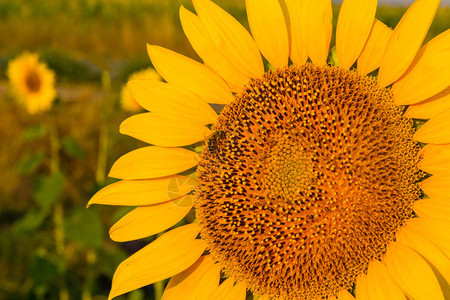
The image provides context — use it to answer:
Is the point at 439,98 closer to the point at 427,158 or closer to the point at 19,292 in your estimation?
the point at 427,158

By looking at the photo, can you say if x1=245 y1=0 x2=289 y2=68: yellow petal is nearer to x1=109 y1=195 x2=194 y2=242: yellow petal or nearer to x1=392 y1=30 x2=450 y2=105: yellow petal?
x1=392 y1=30 x2=450 y2=105: yellow petal

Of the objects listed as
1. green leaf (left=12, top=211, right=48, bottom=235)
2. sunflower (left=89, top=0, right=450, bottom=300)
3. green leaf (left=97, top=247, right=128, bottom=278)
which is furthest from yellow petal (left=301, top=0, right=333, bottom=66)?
green leaf (left=12, top=211, right=48, bottom=235)

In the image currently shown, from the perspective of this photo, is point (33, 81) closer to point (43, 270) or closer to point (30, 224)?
point (30, 224)

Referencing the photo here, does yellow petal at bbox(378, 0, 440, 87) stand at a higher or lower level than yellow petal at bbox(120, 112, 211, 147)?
higher

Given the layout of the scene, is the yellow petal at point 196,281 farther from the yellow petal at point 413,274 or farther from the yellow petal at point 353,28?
the yellow petal at point 353,28

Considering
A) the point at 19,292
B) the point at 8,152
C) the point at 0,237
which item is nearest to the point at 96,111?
the point at 8,152

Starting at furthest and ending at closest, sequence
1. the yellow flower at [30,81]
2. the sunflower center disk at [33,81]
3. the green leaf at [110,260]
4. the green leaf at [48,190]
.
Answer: the sunflower center disk at [33,81], the yellow flower at [30,81], the green leaf at [48,190], the green leaf at [110,260]

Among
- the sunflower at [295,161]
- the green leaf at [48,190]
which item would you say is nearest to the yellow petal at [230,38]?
the sunflower at [295,161]
